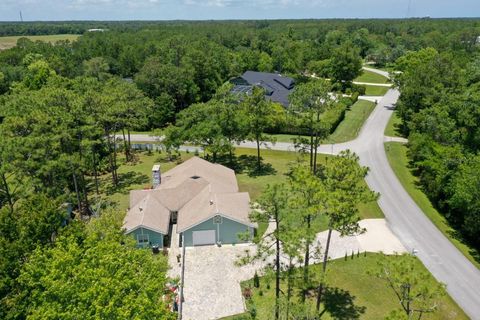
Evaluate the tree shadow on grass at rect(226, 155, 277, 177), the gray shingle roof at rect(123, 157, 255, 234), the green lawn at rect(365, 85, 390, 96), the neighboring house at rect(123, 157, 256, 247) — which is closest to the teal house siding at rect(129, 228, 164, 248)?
the neighboring house at rect(123, 157, 256, 247)

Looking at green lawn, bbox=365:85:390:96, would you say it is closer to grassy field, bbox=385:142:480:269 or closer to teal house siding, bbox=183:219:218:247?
grassy field, bbox=385:142:480:269

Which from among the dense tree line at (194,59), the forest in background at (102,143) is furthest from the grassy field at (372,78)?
the forest in background at (102,143)

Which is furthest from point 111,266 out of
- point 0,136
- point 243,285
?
point 0,136

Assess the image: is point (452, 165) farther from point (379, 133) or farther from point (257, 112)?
point (379, 133)

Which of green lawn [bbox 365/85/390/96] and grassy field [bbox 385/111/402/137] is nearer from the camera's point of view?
grassy field [bbox 385/111/402/137]

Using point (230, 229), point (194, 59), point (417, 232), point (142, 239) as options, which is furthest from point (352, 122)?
point (142, 239)

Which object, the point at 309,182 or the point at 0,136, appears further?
the point at 0,136

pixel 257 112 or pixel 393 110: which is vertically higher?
pixel 257 112
